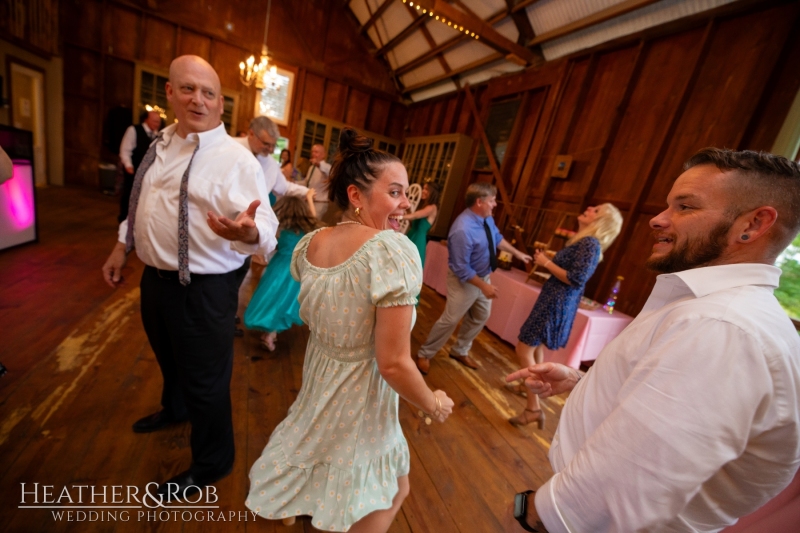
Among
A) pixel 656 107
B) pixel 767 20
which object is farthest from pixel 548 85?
pixel 767 20

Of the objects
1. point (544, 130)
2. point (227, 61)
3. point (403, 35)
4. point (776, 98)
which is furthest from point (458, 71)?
point (227, 61)

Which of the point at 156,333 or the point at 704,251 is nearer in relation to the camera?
the point at 704,251

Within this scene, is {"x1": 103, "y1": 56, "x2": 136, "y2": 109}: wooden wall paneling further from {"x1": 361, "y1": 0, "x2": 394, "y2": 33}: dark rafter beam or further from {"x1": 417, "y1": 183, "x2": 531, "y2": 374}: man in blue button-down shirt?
{"x1": 417, "y1": 183, "x2": 531, "y2": 374}: man in blue button-down shirt

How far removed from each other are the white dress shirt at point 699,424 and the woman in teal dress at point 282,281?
2341 millimetres

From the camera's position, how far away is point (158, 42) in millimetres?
7223

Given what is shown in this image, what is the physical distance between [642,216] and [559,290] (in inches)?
83.0

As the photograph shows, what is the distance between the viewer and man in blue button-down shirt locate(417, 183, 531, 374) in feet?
8.96

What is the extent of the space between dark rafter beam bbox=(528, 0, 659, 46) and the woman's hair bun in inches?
172

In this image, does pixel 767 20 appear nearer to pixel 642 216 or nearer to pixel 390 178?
pixel 642 216

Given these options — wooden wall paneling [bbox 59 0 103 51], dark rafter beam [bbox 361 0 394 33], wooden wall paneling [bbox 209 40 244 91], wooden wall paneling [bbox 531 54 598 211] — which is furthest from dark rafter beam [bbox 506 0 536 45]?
wooden wall paneling [bbox 59 0 103 51]

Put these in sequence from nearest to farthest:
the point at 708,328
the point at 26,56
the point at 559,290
→ 1. the point at 708,328
2. the point at 559,290
3. the point at 26,56

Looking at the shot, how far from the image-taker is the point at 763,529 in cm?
118

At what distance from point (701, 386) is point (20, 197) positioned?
5.42 meters

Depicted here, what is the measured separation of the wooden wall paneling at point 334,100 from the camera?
8.57m
